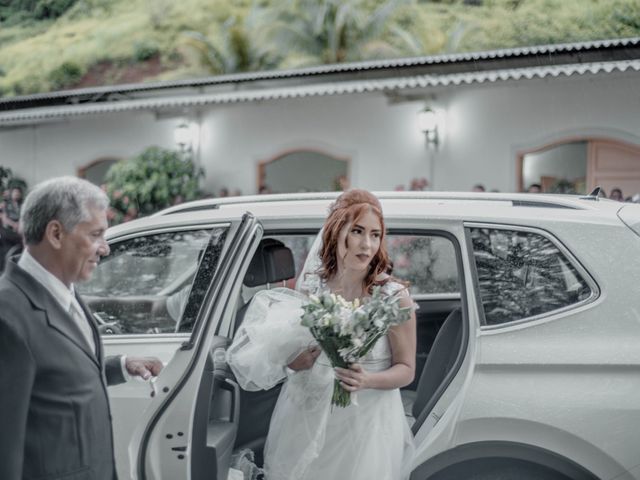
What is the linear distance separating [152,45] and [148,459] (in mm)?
38162

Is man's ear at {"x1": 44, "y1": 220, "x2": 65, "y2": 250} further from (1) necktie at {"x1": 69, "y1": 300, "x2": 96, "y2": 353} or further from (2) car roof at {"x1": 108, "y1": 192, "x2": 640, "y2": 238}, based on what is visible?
(2) car roof at {"x1": 108, "y1": 192, "x2": 640, "y2": 238}

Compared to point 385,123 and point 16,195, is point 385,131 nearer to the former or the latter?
point 385,123

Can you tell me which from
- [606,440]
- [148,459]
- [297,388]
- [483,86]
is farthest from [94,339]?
[483,86]

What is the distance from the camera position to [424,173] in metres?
14.6

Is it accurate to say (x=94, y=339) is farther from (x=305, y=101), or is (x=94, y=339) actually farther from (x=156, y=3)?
(x=156, y=3)

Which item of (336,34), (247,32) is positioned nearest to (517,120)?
(336,34)

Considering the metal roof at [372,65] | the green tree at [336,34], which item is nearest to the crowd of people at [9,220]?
the metal roof at [372,65]

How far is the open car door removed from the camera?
3.20 m

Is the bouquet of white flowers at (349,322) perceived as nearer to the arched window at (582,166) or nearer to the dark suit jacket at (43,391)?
the dark suit jacket at (43,391)

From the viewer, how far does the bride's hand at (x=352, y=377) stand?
314 centimetres

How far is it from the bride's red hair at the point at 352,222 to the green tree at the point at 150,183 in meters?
12.6

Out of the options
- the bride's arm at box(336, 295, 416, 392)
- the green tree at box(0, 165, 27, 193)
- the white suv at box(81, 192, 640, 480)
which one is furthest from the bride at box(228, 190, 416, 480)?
Result: the green tree at box(0, 165, 27, 193)

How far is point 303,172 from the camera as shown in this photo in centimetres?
1634

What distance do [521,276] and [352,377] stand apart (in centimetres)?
78
